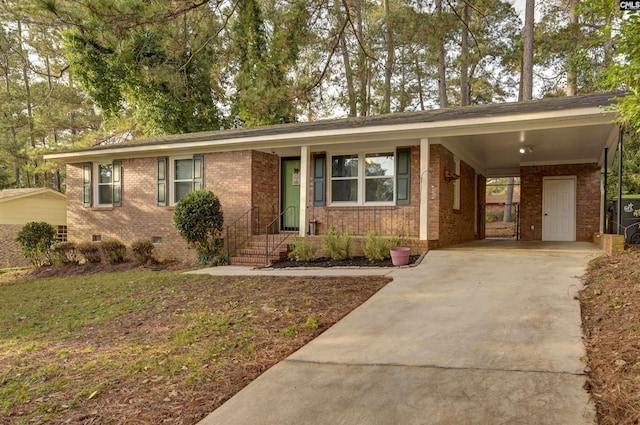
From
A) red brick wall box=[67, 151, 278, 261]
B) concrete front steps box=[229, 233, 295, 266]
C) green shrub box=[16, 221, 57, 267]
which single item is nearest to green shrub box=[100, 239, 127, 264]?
red brick wall box=[67, 151, 278, 261]

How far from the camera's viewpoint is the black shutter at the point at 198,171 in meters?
11.8

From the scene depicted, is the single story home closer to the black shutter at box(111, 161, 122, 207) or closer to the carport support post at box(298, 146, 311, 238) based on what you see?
the black shutter at box(111, 161, 122, 207)

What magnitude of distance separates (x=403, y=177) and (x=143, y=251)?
719 cm

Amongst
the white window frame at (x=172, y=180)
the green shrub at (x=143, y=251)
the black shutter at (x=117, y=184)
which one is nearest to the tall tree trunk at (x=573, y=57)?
the white window frame at (x=172, y=180)

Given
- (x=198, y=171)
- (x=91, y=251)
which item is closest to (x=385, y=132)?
(x=198, y=171)

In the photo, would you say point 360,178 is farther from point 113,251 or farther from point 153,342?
point 113,251

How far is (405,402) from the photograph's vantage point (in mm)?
2891

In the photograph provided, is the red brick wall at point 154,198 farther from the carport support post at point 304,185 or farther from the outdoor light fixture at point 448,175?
the outdoor light fixture at point 448,175

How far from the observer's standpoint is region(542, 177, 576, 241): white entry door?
13.3m

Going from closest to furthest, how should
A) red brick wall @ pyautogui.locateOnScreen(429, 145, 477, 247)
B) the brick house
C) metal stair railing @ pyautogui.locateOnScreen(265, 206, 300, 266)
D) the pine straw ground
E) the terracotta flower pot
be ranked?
the pine straw ground, the terracotta flower pot, the brick house, red brick wall @ pyautogui.locateOnScreen(429, 145, 477, 247), metal stair railing @ pyautogui.locateOnScreen(265, 206, 300, 266)

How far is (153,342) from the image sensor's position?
4.66 meters

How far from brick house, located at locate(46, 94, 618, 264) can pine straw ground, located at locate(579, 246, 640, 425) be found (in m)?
3.55

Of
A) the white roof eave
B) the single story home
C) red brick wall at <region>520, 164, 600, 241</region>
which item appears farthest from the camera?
the single story home

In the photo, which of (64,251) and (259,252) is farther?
(64,251)
